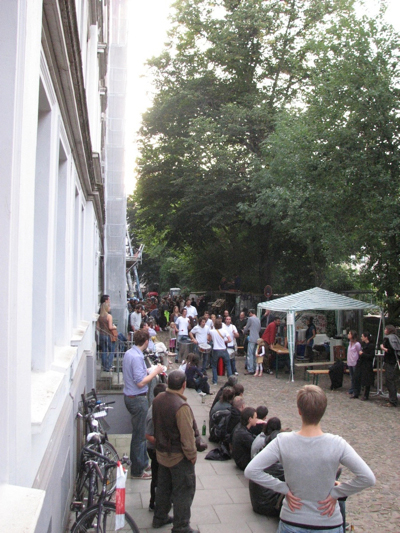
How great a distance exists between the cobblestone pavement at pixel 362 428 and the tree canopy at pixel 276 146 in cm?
379

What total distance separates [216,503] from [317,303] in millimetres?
10101

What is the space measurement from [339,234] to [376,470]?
9476 millimetres

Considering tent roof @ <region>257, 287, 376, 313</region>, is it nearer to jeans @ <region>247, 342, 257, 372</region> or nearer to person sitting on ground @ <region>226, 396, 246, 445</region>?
jeans @ <region>247, 342, 257, 372</region>

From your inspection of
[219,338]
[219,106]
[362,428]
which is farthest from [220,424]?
[219,106]

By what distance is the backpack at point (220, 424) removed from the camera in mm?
8570

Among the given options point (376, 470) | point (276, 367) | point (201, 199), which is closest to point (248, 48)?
point (201, 199)

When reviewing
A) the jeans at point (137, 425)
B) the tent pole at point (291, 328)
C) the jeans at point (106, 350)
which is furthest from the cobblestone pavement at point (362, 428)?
the jeans at point (137, 425)

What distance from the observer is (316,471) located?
308cm

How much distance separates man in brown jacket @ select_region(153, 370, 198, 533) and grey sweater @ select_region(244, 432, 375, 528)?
188cm

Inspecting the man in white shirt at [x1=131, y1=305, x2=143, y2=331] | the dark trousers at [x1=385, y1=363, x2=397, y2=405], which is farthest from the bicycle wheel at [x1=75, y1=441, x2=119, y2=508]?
the man in white shirt at [x1=131, y1=305, x2=143, y2=331]

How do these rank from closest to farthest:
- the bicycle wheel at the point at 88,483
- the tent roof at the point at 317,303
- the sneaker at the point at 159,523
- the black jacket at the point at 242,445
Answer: the bicycle wheel at the point at 88,483 → the sneaker at the point at 159,523 → the black jacket at the point at 242,445 → the tent roof at the point at 317,303

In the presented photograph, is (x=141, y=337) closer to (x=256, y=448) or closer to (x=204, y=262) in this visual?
(x=256, y=448)

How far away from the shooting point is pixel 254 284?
33.8m

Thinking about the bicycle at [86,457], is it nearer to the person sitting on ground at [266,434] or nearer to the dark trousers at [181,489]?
the dark trousers at [181,489]
